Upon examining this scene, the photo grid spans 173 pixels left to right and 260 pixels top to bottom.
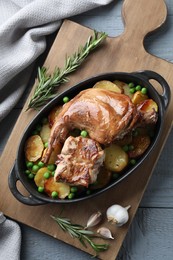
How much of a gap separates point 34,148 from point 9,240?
0.52 m

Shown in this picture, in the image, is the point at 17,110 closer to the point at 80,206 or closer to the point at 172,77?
the point at 80,206

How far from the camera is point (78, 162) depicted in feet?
7.28

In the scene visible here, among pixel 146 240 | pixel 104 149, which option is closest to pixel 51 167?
pixel 104 149

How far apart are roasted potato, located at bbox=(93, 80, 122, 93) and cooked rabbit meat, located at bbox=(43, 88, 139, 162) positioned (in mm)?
97

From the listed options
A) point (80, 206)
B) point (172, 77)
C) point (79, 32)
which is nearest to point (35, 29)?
point (79, 32)

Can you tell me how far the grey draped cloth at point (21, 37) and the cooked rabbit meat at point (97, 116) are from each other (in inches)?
16.4

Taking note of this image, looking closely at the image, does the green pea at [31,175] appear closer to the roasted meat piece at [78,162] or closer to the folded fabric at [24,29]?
the roasted meat piece at [78,162]

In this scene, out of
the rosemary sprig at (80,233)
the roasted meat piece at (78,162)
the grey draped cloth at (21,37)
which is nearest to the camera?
the roasted meat piece at (78,162)

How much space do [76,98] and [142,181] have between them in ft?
1.78

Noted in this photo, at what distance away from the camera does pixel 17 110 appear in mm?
2643

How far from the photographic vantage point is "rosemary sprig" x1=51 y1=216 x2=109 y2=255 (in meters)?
2.43

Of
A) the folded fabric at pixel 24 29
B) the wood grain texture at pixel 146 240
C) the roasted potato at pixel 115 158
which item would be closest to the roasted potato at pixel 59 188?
the roasted potato at pixel 115 158

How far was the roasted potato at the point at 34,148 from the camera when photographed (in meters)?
2.38

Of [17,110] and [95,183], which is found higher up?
[17,110]
